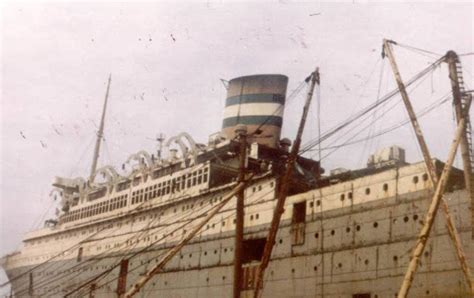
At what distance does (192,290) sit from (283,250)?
5983mm

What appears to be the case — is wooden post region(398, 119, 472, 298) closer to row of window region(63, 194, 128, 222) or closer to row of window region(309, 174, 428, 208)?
row of window region(309, 174, 428, 208)

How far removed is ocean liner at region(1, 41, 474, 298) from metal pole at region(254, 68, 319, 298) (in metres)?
0.05

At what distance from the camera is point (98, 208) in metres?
33.7

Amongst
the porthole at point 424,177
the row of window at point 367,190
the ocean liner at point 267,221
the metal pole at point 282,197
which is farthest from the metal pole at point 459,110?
the metal pole at point 282,197

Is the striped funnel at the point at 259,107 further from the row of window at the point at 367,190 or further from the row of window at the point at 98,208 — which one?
the row of window at the point at 98,208

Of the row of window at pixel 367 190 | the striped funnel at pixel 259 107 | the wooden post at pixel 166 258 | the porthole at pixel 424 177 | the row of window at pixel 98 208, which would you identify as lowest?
the wooden post at pixel 166 258

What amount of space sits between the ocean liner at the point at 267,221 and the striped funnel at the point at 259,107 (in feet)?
0.20

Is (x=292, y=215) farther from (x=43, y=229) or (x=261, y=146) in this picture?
(x=43, y=229)

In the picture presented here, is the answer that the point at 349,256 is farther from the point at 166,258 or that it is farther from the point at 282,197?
the point at 166,258

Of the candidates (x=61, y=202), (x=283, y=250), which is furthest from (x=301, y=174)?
(x=61, y=202)

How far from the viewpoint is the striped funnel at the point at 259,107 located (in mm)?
26547

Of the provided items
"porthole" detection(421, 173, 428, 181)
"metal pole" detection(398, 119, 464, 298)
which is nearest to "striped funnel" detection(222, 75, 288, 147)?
"porthole" detection(421, 173, 428, 181)

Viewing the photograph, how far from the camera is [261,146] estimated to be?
25375 millimetres

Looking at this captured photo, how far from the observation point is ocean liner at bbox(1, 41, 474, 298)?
1484 centimetres
